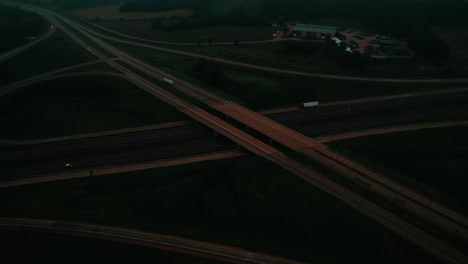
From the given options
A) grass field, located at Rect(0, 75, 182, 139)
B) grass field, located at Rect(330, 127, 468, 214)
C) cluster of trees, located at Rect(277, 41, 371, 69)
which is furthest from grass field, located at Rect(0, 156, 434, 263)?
cluster of trees, located at Rect(277, 41, 371, 69)

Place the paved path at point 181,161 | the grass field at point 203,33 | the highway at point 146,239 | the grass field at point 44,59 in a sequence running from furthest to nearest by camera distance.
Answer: the grass field at point 203,33 < the grass field at point 44,59 < the paved path at point 181,161 < the highway at point 146,239

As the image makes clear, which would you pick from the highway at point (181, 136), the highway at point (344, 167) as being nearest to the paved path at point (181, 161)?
the highway at point (181, 136)

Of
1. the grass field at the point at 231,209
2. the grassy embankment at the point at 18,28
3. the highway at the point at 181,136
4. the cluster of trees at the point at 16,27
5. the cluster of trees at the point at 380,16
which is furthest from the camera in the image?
the cluster of trees at the point at 380,16

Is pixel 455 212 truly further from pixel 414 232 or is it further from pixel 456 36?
pixel 456 36

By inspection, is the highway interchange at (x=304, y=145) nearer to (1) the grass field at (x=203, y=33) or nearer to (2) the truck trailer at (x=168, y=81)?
(2) the truck trailer at (x=168, y=81)

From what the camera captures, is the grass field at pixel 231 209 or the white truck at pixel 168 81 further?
the white truck at pixel 168 81

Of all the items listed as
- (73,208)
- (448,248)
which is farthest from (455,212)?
(73,208)

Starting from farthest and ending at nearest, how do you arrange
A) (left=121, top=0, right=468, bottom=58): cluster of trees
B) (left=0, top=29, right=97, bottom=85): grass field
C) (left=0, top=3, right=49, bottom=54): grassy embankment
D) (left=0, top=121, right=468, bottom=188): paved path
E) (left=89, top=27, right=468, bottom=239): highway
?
(left=121, top=0, right=468, bottom=58): cluster of trees < (left=0, top=3, right=49, bottom=54): grassy embankment < (left=0, top=29, right=97, bottom=85): grass field < (left=0, top=121, right=468, bottom=188): paved path < (left=89, top=27, right=468, bottom=239): highway

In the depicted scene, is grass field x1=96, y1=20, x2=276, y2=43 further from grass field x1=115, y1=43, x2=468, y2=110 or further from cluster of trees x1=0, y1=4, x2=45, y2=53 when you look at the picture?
grass field x1=115, y1=43, x2=468, y2=110
